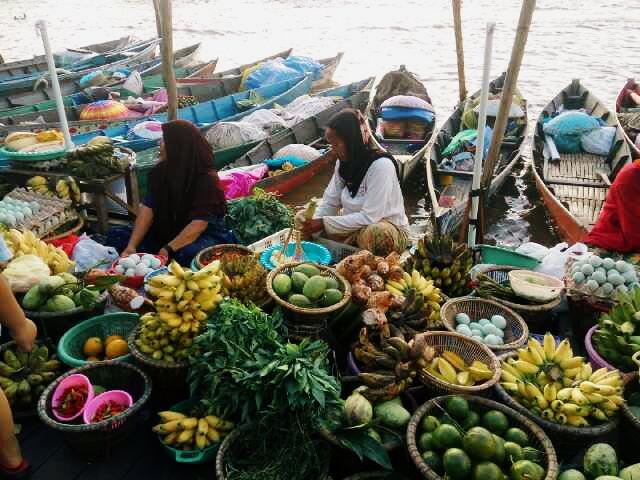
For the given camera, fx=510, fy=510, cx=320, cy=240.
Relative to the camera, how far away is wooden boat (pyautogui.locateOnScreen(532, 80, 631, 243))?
20.2 ft

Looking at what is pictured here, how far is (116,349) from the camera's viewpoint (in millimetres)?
3109

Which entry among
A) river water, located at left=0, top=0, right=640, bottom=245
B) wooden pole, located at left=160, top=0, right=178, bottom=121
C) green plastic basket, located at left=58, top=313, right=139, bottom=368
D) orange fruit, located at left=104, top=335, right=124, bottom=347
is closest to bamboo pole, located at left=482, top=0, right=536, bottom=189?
river water, located at left=0, top=0, right=640, bottom=245

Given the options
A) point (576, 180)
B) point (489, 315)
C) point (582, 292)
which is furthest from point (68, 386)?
point (576, 180)

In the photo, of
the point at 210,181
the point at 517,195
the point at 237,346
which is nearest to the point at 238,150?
the point at 210,181

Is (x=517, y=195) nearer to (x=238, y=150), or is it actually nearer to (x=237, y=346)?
(x=238, y=150)

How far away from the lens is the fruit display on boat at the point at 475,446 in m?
2.16

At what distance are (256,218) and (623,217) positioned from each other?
339cm

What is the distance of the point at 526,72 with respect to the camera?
17766 millimetres

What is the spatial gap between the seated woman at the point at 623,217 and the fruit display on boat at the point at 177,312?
3.52m

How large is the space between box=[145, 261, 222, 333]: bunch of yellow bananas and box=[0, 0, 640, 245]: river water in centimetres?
586

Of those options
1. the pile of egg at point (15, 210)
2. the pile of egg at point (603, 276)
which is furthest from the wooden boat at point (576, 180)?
the pile of egg at point (15, 210)

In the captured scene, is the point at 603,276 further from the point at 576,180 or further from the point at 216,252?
the point at 576,180

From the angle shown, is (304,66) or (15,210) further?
(304,66)

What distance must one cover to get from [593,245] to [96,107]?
8.01 metres
